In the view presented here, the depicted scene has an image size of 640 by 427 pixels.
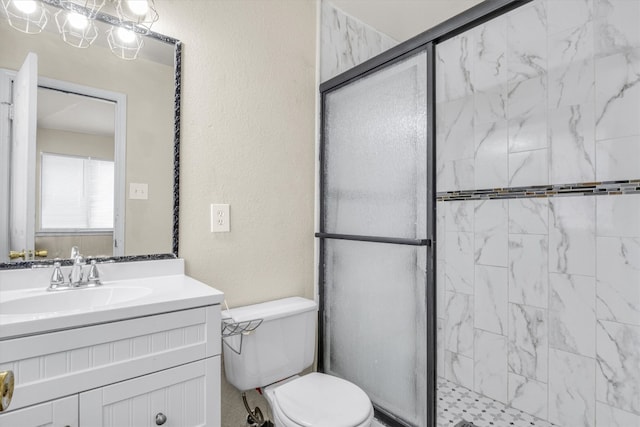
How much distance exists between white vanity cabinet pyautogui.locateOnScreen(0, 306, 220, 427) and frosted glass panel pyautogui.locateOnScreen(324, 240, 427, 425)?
0.78 metres

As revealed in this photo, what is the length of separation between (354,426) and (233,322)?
2.00 ft

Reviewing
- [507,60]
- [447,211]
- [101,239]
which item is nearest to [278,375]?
[101,239]

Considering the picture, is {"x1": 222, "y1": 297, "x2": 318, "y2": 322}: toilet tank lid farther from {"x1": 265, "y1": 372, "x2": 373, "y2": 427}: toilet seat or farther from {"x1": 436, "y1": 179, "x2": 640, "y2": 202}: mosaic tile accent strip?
{"x1": 436, "y1": 179, "x2": 640, "y2": 202}: mosaic tile accent strip

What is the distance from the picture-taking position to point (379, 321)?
5.37ft

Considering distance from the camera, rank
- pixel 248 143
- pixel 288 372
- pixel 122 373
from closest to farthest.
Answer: pixel 122 373 → pixel 288 372 → pixel 248 143

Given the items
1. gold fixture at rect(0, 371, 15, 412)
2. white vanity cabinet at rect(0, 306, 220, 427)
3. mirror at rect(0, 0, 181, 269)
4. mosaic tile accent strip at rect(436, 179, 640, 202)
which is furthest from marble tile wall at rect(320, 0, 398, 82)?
gold fixture at rect(0, 371, 15, 412)

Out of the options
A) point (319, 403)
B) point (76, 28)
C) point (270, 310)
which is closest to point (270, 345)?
point (270, 310)

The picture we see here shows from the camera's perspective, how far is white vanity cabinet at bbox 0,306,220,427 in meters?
0.86

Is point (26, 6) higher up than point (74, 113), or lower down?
higher up

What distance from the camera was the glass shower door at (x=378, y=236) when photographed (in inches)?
57.4

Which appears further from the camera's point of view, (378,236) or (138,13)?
(378,236)

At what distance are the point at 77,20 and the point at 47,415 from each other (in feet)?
4.47

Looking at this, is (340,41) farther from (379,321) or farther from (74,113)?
(379,321)

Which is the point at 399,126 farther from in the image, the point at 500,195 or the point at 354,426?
the point at 354,426
